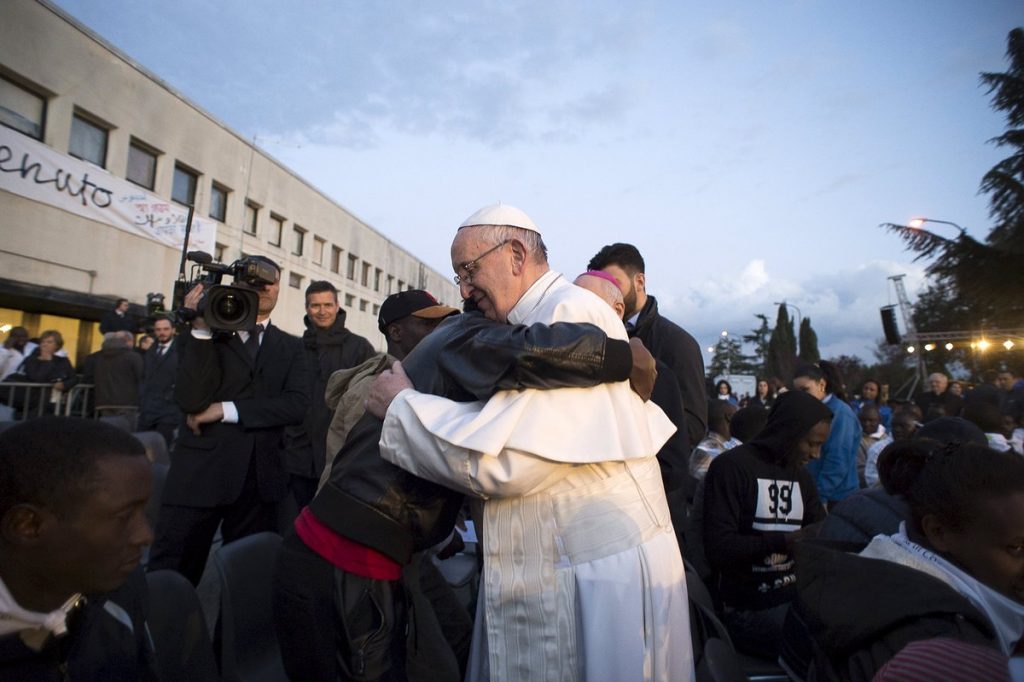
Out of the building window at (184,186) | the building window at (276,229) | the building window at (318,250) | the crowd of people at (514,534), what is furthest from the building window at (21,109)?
the crowd of people at (514,534)

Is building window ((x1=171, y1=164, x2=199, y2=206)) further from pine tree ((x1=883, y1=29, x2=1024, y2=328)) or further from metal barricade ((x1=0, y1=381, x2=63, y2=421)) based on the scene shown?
pine tree ((x1=883, y1=29, x2=1024, y2=328))

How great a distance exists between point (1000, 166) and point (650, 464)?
17280 millimetres

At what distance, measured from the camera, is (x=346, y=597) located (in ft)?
5.67

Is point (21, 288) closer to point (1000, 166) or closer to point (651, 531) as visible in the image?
point (651, 531)

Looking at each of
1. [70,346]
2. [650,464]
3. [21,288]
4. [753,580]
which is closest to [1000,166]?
[753,580]

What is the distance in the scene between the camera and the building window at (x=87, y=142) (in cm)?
1557

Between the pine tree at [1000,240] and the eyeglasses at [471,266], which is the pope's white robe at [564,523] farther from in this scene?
the pine tree at [1000,240]

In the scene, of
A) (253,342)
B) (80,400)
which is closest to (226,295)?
(253,342)

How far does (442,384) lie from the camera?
5.63 feet

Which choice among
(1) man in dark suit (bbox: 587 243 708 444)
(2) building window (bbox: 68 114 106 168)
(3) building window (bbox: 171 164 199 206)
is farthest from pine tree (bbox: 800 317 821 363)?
(1) man in dark suit (bbox: 587 243 708 444)

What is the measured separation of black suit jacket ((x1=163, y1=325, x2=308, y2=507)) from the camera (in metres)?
2.97

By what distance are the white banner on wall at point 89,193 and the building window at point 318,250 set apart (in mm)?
9324

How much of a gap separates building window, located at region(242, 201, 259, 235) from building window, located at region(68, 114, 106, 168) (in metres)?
6.48

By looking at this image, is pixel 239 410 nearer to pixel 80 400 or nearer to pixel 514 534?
pixel 514 534
